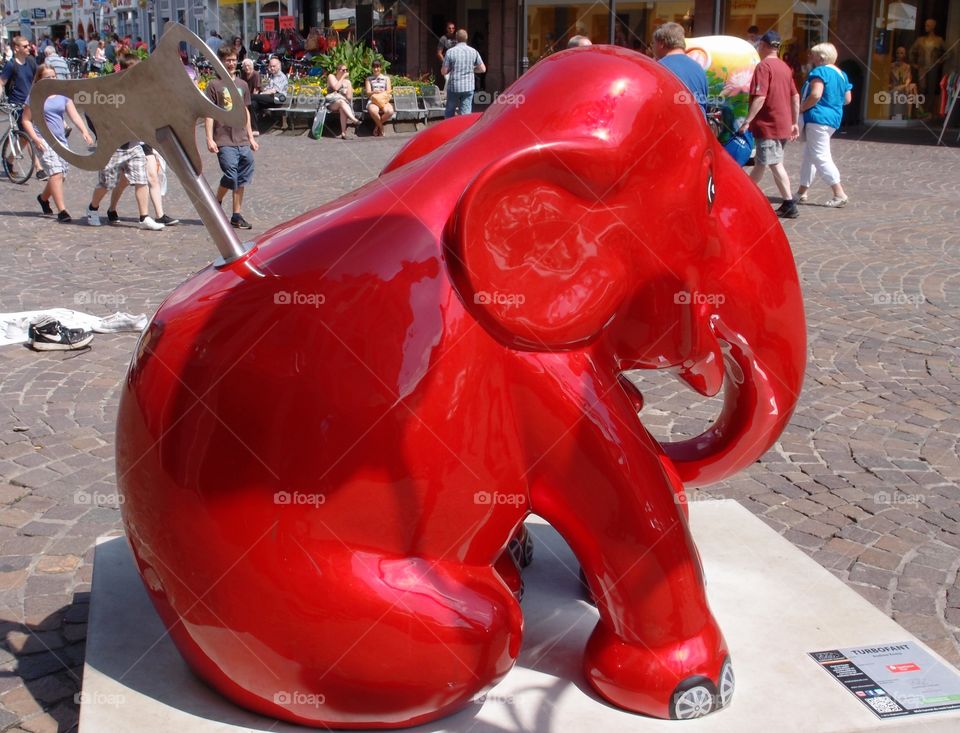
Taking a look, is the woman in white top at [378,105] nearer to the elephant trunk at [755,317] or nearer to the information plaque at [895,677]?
the elephant trunk at [755,317]

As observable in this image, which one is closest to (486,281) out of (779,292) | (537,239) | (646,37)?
(537,239)

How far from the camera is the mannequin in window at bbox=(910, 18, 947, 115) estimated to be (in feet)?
69.2

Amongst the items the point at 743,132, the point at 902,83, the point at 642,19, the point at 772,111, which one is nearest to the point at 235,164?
the point at 743,132

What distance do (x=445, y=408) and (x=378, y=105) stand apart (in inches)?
735

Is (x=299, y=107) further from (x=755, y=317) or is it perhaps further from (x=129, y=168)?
(x=755, y=317)

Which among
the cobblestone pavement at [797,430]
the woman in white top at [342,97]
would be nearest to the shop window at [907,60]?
the woman in white top at [342,97]

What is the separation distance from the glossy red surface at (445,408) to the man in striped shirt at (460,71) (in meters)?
15.9

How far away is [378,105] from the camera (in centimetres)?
1997

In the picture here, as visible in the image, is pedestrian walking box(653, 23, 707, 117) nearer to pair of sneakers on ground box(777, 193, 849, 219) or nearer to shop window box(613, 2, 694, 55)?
pair of sneakers on ground box(777, 193, 849, 219)

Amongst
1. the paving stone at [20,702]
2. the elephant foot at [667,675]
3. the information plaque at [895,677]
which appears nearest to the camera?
the elephant foot at [667,675]

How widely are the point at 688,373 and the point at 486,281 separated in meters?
0.72

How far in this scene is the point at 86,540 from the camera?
4.11m

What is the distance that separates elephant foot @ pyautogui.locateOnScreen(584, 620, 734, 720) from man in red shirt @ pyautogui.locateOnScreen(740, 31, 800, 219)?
348 inches

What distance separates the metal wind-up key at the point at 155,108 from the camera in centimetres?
208
